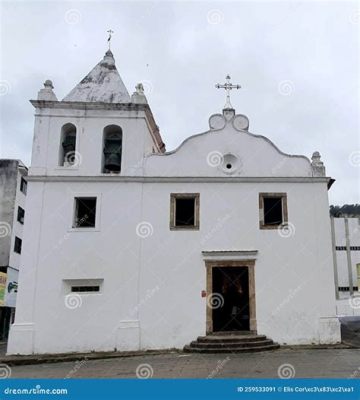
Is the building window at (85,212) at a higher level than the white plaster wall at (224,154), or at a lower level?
lower

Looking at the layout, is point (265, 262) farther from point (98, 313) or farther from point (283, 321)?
point (98, 313)

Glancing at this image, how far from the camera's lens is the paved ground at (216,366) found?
31.7 ft

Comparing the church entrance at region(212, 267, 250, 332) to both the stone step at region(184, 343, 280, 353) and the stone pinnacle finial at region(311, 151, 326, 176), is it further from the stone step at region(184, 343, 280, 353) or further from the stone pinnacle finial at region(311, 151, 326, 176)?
the stone pinnacle finial at region(311, 151, 326, 176)

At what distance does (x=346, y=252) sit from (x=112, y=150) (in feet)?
79.0

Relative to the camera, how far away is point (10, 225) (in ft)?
79.7

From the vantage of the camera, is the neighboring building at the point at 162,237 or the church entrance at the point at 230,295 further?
the church entrance at the point at 230,295

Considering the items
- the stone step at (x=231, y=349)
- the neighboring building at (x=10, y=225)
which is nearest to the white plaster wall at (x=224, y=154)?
the stone step at (x=231, y=349)

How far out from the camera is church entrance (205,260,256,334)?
14039mm

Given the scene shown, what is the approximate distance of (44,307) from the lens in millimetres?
13836

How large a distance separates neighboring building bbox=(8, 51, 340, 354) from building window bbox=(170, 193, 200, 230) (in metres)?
0.04

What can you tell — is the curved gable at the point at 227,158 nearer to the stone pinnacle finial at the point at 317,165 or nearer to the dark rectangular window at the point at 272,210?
the stone pinnacle finial at the point at 317,165

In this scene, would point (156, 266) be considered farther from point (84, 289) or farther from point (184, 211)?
point (84, 289)

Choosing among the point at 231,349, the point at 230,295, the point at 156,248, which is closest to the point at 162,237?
the point at 156,248

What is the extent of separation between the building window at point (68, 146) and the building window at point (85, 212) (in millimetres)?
1426
